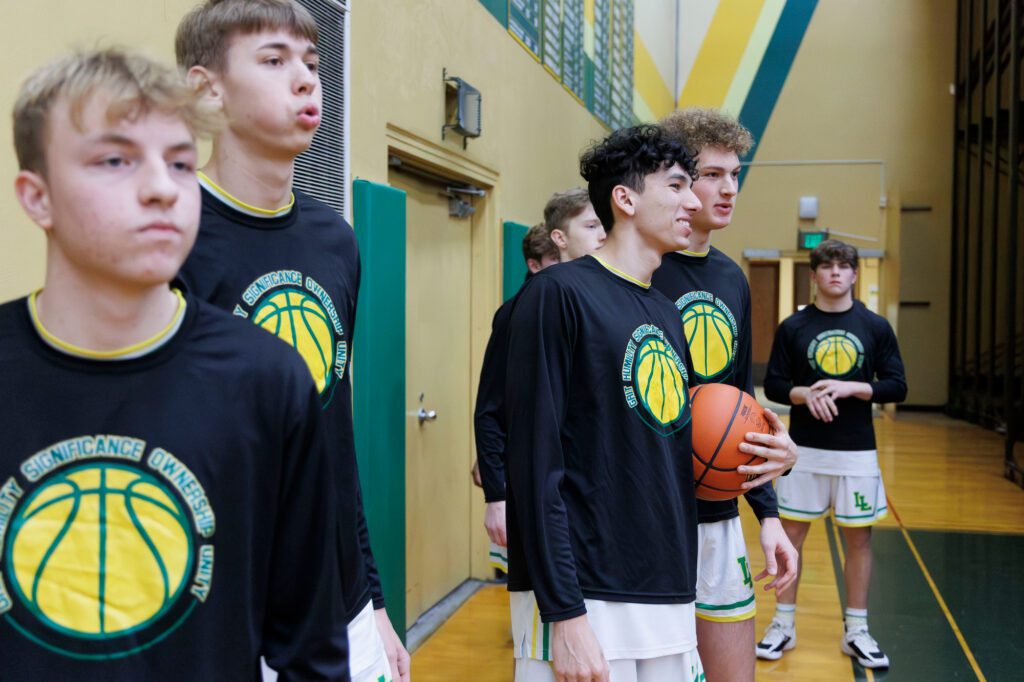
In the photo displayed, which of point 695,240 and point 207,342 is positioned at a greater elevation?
point 695,240

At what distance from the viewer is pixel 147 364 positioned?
3.46ft

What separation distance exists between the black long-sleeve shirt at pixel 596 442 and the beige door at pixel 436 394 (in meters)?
2.40

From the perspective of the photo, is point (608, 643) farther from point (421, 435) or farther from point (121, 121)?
point (421, 435)

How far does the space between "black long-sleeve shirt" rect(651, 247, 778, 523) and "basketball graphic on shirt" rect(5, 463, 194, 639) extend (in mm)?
1768

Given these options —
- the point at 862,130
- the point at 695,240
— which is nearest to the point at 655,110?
the point at 862,130

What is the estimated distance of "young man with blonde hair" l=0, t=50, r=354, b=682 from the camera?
1.01 metres

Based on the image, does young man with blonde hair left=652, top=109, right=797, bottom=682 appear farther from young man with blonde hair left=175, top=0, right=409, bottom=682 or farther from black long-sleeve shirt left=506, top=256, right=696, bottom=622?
young man with blonde hair left=175, top=0, right=409, bottom=682

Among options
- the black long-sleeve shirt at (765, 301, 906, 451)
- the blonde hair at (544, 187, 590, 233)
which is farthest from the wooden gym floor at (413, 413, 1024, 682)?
the blonde hair at (544, 187, 590, 233)

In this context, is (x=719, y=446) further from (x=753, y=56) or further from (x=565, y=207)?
(x=753, y=56)

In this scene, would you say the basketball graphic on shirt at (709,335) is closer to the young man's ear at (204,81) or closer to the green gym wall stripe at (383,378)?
the green gym wall stripe at (383,378)

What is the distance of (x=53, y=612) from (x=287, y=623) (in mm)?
271

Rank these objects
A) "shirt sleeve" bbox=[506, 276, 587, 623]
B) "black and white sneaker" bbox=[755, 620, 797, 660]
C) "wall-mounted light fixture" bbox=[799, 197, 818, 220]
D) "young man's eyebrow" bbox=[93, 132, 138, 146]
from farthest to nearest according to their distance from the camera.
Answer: "wall-mounted light fixture" bbox=[799, 197, 818, 220] < "black and white sneaker" bbox=[755, 620, 797, 660] < "shirt sleeve" bbox=[506, 276, 587, 623] < "young man's eyebrow" bbox=[93, 132, 138, 146]

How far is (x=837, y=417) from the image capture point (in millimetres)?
4344

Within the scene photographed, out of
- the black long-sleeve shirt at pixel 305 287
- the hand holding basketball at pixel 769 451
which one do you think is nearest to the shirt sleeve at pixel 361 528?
the black long-sleeve shirt at pixel 305 287
